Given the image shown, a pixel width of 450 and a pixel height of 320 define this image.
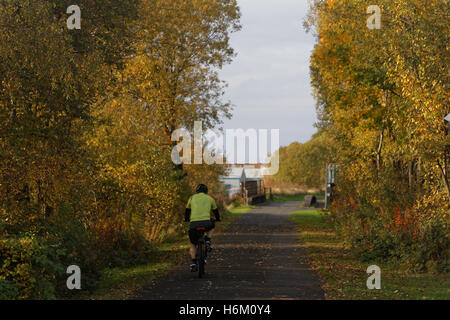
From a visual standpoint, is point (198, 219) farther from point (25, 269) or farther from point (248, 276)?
point (25, 269)

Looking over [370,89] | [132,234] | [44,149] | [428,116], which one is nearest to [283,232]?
[370,89]

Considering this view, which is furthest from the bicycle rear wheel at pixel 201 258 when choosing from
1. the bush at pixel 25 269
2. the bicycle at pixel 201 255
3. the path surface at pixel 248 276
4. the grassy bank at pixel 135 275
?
the bush at pixel 25 269

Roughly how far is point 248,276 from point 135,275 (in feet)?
8.88

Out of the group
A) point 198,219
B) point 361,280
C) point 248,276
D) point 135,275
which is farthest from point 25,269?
point 361,280

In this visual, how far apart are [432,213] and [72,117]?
8.87 metres

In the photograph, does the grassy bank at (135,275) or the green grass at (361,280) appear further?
the grassy bank at (135,275)

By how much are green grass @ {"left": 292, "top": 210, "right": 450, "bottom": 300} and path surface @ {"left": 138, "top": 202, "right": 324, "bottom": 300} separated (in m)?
0.36

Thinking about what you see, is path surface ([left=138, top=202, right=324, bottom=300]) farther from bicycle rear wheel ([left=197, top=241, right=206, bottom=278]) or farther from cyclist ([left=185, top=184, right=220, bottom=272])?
cyclist ([left=185, top=184, right=220, bottom=272])

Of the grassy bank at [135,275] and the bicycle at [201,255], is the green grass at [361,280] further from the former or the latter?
the grassy bank at [135,275]

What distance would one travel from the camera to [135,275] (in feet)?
48.0

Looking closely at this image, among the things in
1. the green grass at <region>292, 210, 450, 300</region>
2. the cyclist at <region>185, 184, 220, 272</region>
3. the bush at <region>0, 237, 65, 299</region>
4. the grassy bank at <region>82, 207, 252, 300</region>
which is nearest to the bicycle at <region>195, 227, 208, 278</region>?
the cyclist at <region>185, 184, 220, 272</region>

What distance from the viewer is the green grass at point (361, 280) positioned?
11.8 meters

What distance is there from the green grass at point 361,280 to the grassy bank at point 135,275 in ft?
12.4
